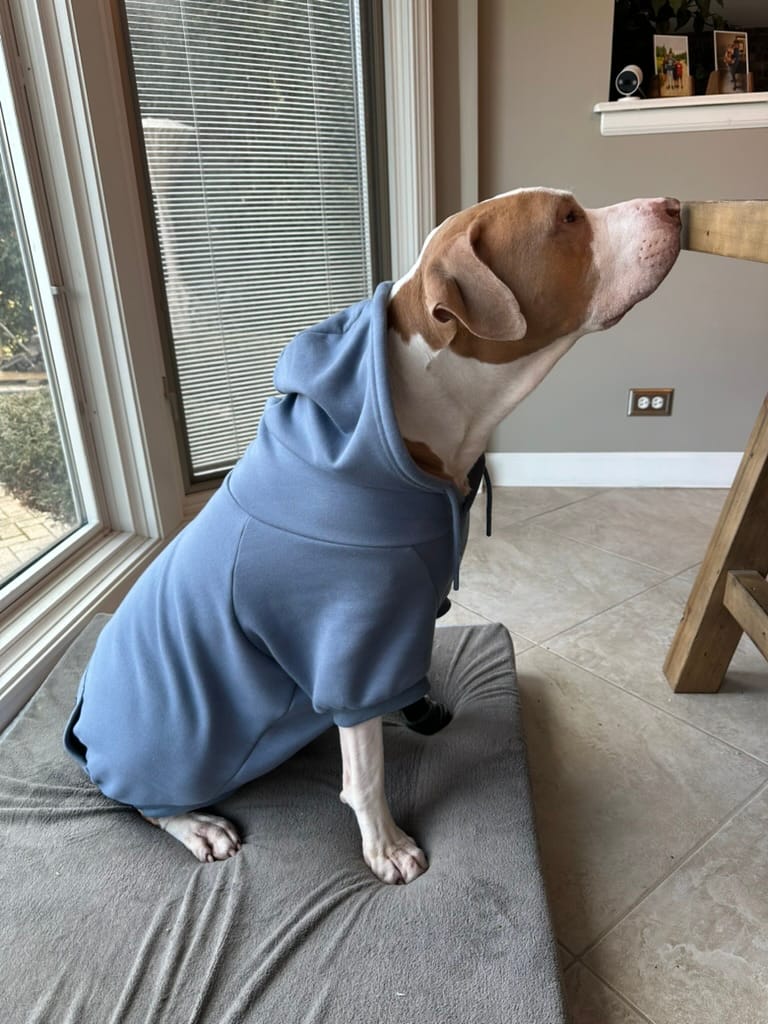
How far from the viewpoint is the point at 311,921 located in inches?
40.1

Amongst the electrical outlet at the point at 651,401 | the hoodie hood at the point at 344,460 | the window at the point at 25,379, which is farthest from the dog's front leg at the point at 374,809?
the electrical outlet at the point at 651,401

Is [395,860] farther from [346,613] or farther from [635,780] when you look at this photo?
[635,780]

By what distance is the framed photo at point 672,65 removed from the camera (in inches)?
95.0

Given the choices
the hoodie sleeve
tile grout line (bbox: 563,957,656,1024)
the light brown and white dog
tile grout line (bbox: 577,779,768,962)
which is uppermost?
the light brown and white dog

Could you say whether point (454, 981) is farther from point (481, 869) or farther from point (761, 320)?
point (761, 320)

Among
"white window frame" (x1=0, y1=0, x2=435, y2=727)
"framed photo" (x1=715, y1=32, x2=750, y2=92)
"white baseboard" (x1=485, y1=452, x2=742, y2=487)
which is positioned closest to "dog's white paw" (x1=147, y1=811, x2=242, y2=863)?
"white window frame" (x1=0, y1=0, x2=435, y2=727)

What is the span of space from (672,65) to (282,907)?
2.73 meters

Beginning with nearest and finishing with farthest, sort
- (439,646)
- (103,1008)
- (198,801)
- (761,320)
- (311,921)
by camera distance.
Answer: (103,1008) < (311,921) < (198,801) < (439,646) < (761,320)

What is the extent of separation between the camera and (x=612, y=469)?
2877 millimetres

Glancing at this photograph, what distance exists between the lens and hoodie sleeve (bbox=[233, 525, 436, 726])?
3.12ft

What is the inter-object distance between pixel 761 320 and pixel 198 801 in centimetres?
248

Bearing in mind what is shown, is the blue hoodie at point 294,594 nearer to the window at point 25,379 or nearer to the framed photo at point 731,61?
the window at point 25,379

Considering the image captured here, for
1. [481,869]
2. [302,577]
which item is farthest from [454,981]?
[302,577]

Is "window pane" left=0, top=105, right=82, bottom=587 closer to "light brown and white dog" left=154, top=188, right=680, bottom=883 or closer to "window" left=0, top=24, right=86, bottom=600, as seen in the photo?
"window" left=0, top=24, right=86, bottom=600
